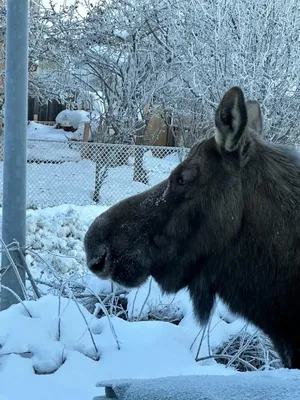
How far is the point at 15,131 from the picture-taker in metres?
4.12

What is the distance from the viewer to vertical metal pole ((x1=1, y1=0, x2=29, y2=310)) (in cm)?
411

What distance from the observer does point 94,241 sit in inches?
99.8

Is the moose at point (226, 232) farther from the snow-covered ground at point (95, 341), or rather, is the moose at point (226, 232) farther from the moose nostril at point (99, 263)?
the snow-covered ground at point (95, 341)

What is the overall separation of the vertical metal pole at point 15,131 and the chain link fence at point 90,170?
5810 mm

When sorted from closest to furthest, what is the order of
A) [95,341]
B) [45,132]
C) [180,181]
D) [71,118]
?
[180,181] < [95,341] < [71,118] < [45,132]

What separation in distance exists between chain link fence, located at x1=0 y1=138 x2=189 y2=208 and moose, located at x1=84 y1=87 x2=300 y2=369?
7.51m

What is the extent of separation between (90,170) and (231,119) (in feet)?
28.8

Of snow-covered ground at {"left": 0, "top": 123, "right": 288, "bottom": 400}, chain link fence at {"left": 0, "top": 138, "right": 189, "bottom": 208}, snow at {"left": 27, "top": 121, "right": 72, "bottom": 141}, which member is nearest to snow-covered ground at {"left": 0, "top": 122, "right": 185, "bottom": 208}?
chain link fence at {"left": 0, "top": 138, "right": 189, "bottom": 208}

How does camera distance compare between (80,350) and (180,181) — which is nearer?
(180,181)

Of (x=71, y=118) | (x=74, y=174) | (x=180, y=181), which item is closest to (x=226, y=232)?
(x=180, y=181)

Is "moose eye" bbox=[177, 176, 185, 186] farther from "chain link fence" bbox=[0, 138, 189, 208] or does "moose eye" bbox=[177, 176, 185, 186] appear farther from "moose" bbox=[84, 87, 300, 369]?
"chain link fence" bbox=[0, 138, 189, 208]

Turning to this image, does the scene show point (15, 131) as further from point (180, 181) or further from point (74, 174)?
point (74, 174)

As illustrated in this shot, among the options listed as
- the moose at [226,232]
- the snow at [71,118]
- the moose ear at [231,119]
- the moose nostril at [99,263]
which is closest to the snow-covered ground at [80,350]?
the moose at [226,232]

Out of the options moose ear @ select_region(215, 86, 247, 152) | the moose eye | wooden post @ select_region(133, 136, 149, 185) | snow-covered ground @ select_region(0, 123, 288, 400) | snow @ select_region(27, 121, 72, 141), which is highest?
moose ear @ select_region(215, 86, 247, 152)
